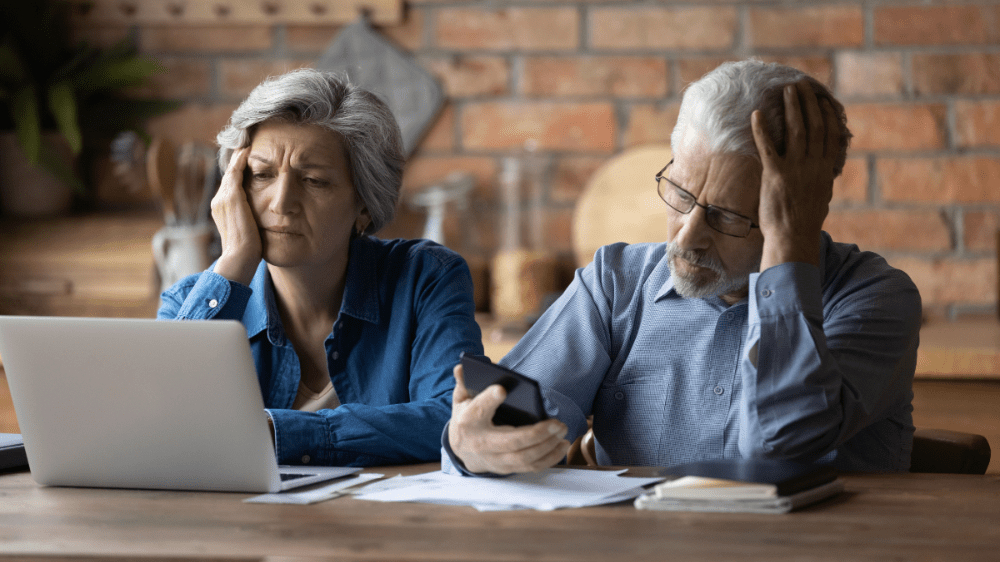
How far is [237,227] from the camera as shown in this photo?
150 centimetres

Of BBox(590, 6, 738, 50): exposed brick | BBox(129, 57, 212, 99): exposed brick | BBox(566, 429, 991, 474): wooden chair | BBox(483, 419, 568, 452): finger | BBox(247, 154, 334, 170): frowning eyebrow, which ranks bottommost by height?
BBox(566, 429, 991, 474): wooden chair

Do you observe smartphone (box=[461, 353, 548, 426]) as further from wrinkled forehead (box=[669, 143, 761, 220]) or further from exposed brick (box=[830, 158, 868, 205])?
exposed brick (box=[830, 158, 868, 205])

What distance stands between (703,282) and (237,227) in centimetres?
71

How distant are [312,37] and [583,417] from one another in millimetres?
1731

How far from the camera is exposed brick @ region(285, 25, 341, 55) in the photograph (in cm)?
269

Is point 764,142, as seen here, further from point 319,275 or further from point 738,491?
point 319,275

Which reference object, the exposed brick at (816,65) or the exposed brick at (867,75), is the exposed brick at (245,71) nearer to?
the exposed brick at (816,65)

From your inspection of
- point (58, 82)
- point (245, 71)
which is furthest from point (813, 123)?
point (58, 82)

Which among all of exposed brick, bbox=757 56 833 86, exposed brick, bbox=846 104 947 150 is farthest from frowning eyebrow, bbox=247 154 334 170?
exposed brick, bbox=846 104 947 150

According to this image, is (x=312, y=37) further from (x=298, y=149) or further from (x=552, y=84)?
(x=298, y=149)

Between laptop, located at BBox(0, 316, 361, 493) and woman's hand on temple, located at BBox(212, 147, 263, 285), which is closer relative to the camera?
laptop, located at BBox(0, 316, 361, 493)

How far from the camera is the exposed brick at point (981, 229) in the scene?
2508 mm

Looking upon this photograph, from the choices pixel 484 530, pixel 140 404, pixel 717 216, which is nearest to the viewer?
pixel 484 530

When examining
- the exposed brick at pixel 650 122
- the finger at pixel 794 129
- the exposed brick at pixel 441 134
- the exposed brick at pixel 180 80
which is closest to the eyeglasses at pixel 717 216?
the finger at pixel 794 129
